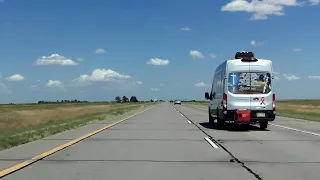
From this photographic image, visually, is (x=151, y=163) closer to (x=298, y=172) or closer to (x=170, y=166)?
(x=170, y=166)

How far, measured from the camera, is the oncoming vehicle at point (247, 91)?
20.3 metres

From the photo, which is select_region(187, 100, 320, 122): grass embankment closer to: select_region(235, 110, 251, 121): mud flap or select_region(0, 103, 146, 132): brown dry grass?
select_region(235, 110, 251, 121): mud flap

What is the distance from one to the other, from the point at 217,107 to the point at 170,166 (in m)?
13.0

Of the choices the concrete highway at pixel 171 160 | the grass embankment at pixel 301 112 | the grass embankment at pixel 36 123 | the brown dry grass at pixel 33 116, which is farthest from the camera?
the grass embankment at pixel 301 112

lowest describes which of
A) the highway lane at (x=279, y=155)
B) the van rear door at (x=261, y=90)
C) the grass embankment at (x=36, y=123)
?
the highway lane at (x=279, y=155)

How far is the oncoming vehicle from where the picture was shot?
2034 cm

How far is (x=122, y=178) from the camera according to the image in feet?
27.7

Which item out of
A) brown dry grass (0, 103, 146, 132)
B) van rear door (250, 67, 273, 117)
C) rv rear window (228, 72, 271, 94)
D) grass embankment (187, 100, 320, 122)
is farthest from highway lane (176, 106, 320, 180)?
grass embankment (187, 100, 320, 122)

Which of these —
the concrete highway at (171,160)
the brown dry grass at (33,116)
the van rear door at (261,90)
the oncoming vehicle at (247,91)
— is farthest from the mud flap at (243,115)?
the brown dry grass at (33,116)

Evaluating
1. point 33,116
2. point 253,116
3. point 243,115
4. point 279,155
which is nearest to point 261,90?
point 253,116

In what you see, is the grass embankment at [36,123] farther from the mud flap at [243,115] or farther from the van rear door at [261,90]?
the van rear door at [261,90]

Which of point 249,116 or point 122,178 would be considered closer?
point 122,178

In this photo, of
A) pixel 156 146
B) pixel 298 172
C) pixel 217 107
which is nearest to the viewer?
pixel 298 172

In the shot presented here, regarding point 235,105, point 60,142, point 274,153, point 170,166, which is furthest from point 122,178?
point 235,105
